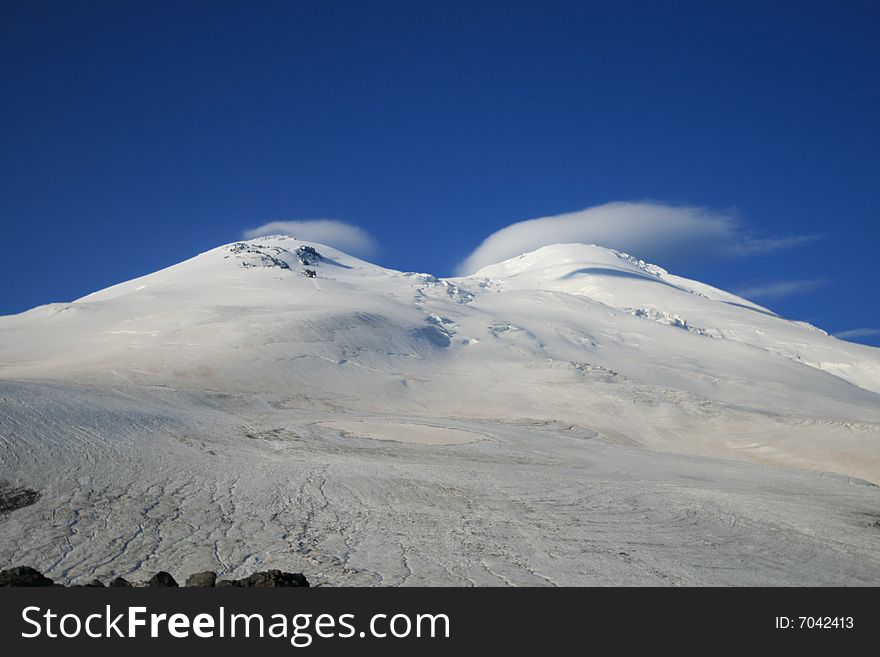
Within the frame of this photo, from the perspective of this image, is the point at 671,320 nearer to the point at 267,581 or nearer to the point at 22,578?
the point at 267,581

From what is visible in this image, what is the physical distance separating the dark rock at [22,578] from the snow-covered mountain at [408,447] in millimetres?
1713

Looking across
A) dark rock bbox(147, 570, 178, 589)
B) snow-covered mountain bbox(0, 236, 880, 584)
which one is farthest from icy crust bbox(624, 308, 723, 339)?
dark rock bbox(147, 570, 178, 589)

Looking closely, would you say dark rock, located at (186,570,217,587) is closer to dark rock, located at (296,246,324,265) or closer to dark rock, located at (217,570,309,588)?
dark rock, located at (217,570,309,588)

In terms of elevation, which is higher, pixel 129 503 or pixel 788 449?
pixel 788 449

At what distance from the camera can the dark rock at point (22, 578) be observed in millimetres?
6756

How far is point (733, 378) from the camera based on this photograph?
50.3 metres

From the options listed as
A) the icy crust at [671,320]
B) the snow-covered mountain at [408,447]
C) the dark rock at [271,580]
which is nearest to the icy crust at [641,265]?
the icy crust at [671,320]

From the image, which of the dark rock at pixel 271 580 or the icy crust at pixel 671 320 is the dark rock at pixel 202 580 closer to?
the dark rock at pixel 271 580

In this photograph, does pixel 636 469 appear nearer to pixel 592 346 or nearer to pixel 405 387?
pixel 405 387

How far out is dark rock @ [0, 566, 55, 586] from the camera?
676 cm

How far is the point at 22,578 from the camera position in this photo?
22.5 ft

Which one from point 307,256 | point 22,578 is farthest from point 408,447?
point 307,256

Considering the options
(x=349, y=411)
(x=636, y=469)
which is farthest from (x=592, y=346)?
(x=636, y=469)
